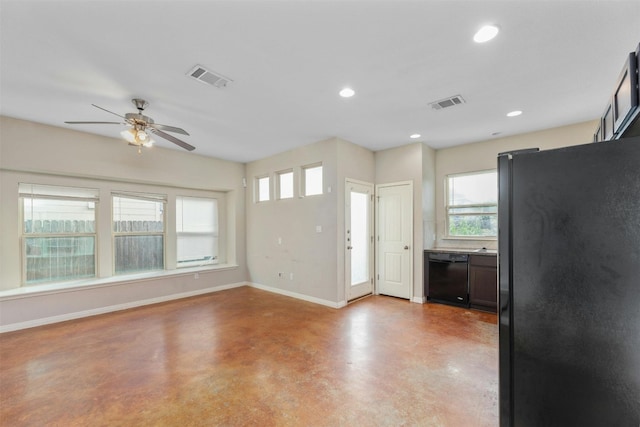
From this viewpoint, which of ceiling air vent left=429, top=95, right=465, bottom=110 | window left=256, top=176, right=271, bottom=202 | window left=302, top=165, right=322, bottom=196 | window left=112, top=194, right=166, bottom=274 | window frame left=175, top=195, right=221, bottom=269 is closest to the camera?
ceiling air vent left=429, top=95, right=465, bottom=110

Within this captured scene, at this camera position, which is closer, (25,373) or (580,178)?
(580,178)

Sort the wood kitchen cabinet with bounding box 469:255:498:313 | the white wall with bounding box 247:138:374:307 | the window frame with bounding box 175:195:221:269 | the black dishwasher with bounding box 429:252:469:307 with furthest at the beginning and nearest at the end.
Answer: the window frame with bounding box 175:195:221:269, the white wall with bounding box 247:138:374:307, the black dishwasher with bounding box 429:252:469:307, the wood kitchen cabinet with bounding box 469:255:498:313

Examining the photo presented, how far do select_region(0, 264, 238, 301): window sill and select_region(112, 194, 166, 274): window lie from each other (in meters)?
0.22

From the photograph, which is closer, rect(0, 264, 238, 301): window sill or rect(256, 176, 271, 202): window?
rect(0, 264, 238, 301): window sill

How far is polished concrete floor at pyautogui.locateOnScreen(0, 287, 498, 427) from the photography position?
2041mm

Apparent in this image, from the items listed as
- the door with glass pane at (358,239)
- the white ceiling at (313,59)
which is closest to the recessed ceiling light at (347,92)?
the white ceiling at (313,59)

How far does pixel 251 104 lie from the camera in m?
3.34

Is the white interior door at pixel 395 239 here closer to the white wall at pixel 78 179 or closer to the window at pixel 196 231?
the white wall at pixel 78 179

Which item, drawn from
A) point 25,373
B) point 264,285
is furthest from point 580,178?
point 264,285

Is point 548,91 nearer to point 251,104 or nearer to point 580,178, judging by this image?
point 580,178

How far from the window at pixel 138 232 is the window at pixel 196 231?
1.19ft

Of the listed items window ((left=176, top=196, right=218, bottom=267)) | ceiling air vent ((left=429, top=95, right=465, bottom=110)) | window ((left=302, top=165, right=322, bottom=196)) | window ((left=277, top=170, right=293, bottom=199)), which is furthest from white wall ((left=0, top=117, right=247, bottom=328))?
ceiling air vent ((left=429, top=95, right=465, bottom=110))

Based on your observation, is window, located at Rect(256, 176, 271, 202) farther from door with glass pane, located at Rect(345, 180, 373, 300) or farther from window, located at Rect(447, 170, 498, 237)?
Result: window, located at Rect(447, 170, 498, 237)

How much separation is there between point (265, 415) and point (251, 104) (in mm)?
3139
